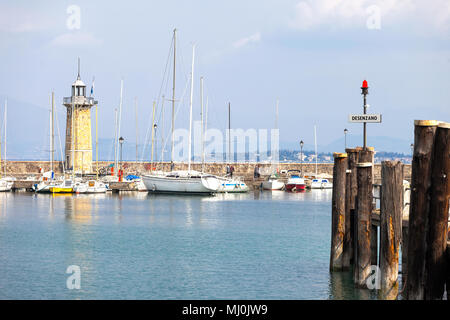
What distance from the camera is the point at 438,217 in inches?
392

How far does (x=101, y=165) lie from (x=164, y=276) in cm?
6026

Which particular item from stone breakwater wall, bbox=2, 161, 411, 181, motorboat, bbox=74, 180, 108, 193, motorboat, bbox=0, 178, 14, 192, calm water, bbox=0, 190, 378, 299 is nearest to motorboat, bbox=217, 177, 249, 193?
stone breakwater wall, bbox=2, 161, 411, 181

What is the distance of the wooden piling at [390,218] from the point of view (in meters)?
13.8

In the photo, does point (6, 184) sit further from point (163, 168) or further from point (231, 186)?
point (231, 186)

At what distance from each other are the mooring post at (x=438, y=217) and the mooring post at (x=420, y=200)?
8cm

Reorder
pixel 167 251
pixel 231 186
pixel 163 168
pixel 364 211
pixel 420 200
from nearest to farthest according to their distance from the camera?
pixel 420 200, pixel 364 211, pixel 167 251, pixel 231 186, pixel 163 168

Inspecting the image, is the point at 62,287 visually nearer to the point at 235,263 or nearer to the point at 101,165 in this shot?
the point at 235,263

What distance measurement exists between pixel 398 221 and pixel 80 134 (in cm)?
6289

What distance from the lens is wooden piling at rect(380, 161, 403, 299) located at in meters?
13.8

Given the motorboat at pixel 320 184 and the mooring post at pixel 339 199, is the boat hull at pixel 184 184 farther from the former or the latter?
the mooring post at pixel 339 199

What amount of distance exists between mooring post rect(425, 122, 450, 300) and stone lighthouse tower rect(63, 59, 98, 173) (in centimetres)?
6546

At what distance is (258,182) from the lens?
7550cm

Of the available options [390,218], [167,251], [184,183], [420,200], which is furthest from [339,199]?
[184,183]
